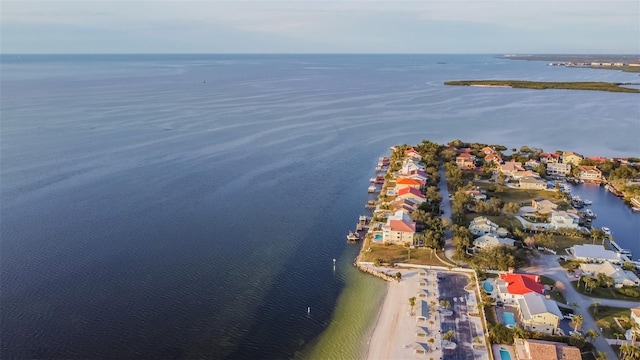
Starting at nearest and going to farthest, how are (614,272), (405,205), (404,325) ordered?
(404,325)
(614,272)
(405,205)

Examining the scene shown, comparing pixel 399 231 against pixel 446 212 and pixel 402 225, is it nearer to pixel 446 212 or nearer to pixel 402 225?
pixel 402 225

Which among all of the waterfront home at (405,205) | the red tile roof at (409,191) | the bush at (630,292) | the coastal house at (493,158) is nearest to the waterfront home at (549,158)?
the coastal house at (493,158)

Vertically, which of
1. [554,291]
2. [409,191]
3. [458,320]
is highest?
[409,191]

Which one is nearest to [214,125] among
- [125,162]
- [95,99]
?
[125,162]

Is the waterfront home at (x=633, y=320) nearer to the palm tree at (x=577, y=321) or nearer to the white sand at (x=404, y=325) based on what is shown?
the palm tree at (x=577, y=321)

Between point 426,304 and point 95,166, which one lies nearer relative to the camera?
point 426,304

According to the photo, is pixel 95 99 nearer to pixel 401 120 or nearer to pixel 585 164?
pixel 401 120

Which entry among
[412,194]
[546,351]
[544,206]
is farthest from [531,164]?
[546,351]

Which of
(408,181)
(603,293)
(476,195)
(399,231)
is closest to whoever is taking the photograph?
(603,293)

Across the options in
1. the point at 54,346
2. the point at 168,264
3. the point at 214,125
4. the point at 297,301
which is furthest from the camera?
the point at 214,125
